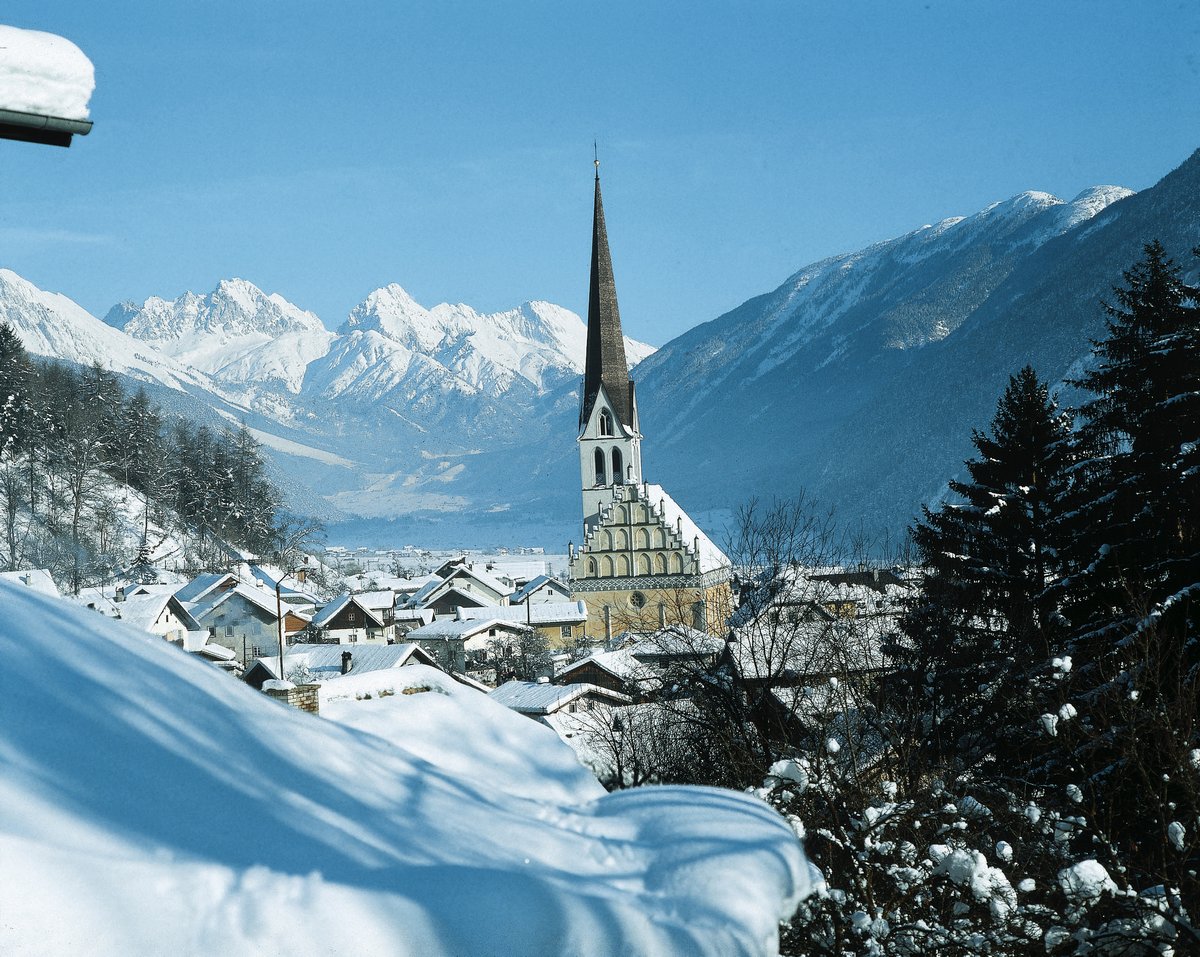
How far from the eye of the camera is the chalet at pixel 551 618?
63.7 metres

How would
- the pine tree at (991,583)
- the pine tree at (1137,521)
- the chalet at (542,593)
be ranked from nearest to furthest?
the pine tree at (1137,521) < the pine tree at (991,583) < the chalet at (542,593)

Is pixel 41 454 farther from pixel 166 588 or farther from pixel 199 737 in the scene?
pixel 199 737

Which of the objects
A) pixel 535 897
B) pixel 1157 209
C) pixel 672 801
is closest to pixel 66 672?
pixel 535 897

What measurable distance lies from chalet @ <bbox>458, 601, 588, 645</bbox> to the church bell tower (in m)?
6.08

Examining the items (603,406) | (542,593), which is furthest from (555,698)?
(542,593)

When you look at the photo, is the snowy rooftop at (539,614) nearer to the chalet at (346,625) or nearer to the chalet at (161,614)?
the chalet at (346,625)

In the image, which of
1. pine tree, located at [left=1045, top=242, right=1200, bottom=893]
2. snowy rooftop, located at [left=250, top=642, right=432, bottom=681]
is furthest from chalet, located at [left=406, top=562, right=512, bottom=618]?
pine tree, located at [left=1045, top=242, right=1200, bottom=893]

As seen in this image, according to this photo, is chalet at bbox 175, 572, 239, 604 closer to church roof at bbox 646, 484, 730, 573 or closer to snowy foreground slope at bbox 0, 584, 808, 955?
church roof at bbox 646, 484, 730, 573

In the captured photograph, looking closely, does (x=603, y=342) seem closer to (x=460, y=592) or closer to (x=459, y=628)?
(x=459, y=628)

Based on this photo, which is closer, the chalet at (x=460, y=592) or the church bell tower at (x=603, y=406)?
the church bell tower at (x=603, y=406)

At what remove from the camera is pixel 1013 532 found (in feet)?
63.2

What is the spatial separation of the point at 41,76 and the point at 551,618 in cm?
6372

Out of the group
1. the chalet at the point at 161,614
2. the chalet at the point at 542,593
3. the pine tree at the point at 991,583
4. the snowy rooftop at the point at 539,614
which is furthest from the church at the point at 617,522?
the pine tree at the point at 991,583

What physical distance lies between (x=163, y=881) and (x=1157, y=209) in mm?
197748
